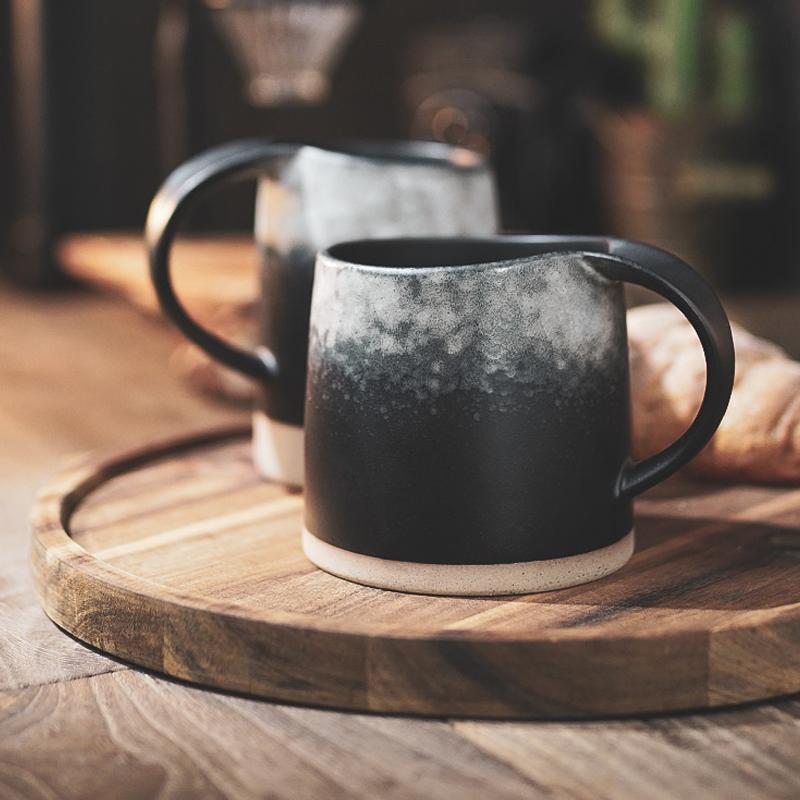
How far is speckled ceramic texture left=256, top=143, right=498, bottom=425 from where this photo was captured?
68cm

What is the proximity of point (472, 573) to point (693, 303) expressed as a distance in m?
0.14

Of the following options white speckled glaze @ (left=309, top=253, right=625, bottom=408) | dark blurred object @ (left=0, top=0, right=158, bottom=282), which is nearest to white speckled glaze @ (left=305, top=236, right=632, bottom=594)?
white speckled glaze @ (left=309, top=253, right=625, bottom=408)

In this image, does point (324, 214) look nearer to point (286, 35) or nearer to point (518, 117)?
point (286, 35)

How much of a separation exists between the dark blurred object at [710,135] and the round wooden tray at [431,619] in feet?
4.39

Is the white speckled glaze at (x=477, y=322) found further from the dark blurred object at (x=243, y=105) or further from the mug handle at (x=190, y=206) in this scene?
the dark blurred object at (x=243, y=105)

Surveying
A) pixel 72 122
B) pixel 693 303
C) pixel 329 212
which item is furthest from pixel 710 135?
pixel 693 303

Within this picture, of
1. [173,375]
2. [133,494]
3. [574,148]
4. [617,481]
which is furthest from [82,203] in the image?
[617,481]

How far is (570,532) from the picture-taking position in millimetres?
539

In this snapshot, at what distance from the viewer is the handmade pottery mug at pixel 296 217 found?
0.68 metres

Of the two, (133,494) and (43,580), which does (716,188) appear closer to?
(133,494)

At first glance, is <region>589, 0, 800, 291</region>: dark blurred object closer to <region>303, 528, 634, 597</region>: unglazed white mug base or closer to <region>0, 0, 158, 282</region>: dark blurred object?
<region>0, 0, 158, 282</region>: dark blurred object

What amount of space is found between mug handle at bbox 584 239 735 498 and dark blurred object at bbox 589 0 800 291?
1439mm

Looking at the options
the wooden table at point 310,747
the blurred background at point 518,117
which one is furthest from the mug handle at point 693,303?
the blurred background at point 518,117

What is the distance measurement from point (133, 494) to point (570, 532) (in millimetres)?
274
